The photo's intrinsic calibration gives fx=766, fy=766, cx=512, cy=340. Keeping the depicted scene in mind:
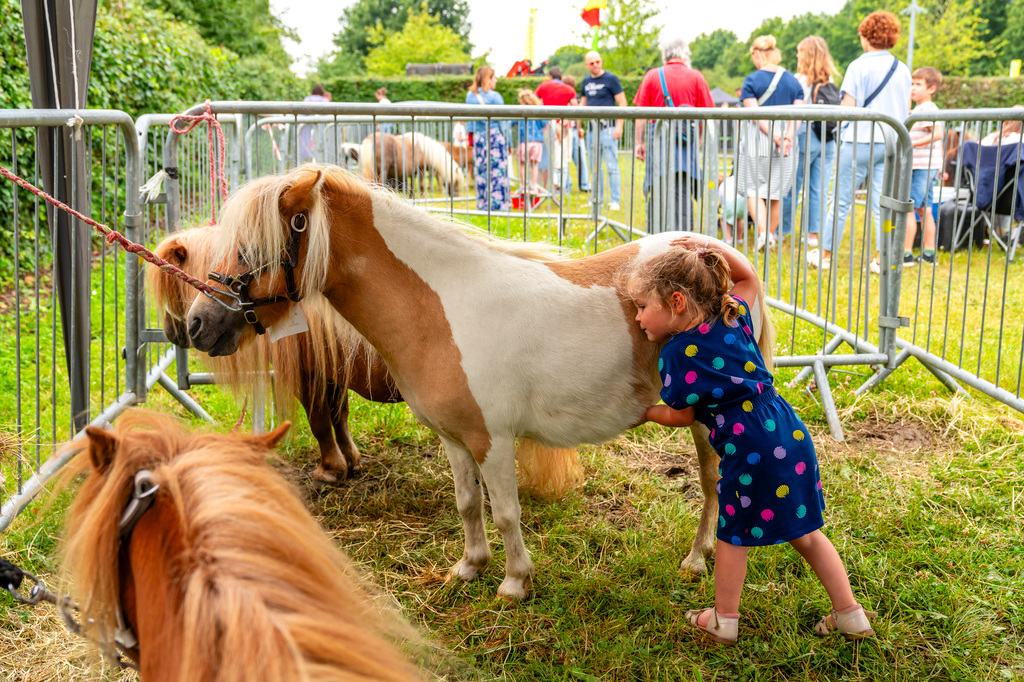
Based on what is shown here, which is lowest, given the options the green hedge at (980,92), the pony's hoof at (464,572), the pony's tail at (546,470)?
the pony's hoof at (464,572)

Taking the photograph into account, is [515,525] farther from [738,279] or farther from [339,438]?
[339,438]

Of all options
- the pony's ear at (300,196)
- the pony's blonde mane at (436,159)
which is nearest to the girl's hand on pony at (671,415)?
the pony's ear at (300,196)

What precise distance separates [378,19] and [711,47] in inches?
1756

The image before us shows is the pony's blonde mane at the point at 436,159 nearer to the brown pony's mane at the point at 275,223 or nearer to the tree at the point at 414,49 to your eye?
the brown pony's mane at the point at 275,223

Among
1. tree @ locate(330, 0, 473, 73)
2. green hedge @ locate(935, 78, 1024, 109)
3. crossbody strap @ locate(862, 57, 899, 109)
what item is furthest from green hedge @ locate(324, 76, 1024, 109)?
tree @ locate(330, 0, 473, 73)

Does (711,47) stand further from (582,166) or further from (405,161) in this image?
(405,161)

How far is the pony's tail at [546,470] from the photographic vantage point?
339 cm

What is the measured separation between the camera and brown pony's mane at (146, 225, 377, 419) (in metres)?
3.00

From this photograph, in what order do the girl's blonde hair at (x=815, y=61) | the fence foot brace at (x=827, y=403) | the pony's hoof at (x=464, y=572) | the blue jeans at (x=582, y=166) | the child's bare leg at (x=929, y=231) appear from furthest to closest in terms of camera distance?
the blue jeans at (x=582, y=166) → the girl's blonde hair at (x=815, y=61) → the child's bare leg at (x=929, y=231) → the fence foot brace at (x=827, y=403) → the pony's hoof at (x=464, y=572)

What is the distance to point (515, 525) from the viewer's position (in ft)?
9.36

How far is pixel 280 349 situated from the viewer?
133 inches

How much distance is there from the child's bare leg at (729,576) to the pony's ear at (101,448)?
1.92 metres

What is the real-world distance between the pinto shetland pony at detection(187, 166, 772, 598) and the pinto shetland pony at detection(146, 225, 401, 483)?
17.4 inches

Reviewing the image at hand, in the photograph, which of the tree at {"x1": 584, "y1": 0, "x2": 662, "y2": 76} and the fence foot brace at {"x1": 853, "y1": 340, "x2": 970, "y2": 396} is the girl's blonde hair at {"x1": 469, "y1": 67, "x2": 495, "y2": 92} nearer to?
the fence foot brace at {"x1": 853, "y1": 340, "x2": 970, "y2": 396}
